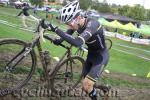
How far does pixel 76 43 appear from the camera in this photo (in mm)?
6480

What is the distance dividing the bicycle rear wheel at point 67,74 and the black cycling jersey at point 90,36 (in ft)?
2.98

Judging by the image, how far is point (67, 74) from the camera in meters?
8.25

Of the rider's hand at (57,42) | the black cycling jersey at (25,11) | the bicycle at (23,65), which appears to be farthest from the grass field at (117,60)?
the black cycling jersey at (25,11)

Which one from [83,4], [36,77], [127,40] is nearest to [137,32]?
[127,40]

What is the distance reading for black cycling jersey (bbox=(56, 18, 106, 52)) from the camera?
6.47 m

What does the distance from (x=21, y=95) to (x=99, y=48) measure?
2.03m

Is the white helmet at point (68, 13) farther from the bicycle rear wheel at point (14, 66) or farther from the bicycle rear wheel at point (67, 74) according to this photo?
the bicycle rear wheel at point (67, 74)

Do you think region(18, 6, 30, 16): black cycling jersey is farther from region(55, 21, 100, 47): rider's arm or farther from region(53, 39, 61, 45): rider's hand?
region(53, 39, 61, 45): rider's hand

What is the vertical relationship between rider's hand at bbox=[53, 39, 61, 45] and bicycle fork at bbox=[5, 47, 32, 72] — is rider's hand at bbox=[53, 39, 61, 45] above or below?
above

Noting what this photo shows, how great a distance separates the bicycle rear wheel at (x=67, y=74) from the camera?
7.83 m

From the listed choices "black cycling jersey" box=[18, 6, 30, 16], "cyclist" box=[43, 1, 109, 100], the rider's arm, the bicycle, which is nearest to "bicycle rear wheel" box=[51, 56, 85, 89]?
the bicycle

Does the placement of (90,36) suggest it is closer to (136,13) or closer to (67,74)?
(67,74)

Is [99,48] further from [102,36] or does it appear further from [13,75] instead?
[13,75]

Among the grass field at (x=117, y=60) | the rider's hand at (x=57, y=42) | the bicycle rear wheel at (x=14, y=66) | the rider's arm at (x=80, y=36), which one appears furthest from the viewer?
the grass field at (x=117, y=60)
